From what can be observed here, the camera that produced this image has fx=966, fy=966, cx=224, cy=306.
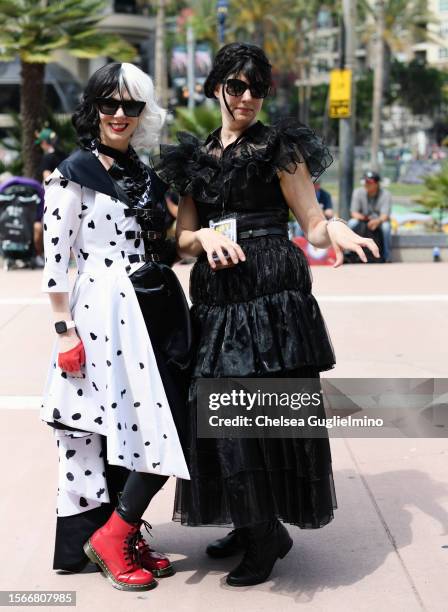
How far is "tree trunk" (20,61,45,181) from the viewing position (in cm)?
1584

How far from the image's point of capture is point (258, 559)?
3.48 metres

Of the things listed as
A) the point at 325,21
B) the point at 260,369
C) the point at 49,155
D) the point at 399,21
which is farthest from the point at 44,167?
the point at 325,21

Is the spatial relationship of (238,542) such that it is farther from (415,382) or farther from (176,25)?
(176,25)

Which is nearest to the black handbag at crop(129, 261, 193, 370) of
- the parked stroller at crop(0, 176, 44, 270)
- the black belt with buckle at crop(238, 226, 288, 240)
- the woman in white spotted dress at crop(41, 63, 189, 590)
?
the woman in white spotted dress at crop(41, 63, 189, 590)

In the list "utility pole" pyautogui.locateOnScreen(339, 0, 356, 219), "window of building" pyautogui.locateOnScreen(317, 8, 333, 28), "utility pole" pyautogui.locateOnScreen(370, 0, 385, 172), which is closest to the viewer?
"utility pole" pyautogui.locateOnScreen(339, 0, 356, 219)

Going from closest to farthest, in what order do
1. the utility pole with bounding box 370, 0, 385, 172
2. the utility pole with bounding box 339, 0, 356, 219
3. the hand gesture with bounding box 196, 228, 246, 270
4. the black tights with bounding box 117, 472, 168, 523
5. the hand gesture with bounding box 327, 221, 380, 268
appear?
the hand gesture with bounding box 327, 221, 380, 268 → the hand gesture with bounding box 196, 228, 246, 270 → the black tights with bounding box 117, 472, 168, 523 → the utility pole with bounding box 339, 0, 356, 219 → the utility pole with bounding box 370, 0, 385, 172

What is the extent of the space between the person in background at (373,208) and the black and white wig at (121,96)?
29.6ft

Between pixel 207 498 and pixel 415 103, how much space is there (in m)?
78.1

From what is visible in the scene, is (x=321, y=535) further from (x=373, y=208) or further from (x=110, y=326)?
(x=373, y=208)

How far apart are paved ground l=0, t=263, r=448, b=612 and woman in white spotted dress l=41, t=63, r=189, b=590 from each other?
23 cm

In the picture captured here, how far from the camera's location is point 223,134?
3.57 metres

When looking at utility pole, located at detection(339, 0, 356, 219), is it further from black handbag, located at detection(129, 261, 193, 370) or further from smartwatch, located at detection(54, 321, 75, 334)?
smartwatch, located at detection(54, 321, 75, 334)

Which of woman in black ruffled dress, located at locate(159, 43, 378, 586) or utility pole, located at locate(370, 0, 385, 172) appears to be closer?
woman in black ruffled dress, located at locate(159, 43, 378, 586)

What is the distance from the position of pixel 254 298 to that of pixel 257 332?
0.42 ft
